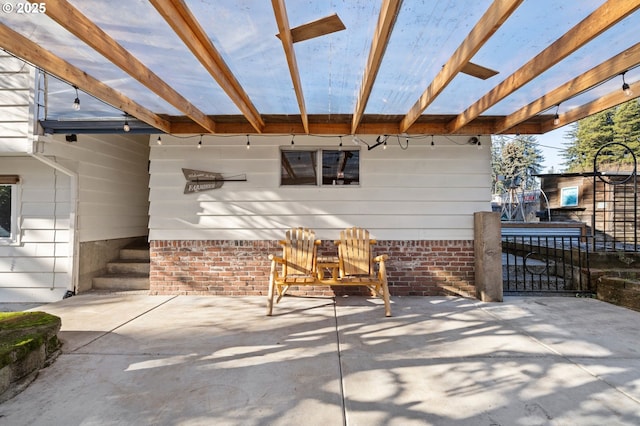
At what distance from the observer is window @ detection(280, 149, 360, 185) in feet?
15.3

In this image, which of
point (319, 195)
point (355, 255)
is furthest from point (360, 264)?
point (319, 195)

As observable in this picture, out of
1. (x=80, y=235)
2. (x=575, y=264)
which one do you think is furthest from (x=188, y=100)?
(x=575, y=264)

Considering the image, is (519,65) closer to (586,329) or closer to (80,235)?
(586,329)

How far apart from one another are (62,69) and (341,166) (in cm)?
325

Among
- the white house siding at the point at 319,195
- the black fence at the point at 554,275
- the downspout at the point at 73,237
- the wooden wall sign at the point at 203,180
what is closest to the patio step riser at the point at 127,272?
the downspout at the point at 73,237

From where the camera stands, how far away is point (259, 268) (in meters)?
4.58

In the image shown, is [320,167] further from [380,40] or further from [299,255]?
[380,40]

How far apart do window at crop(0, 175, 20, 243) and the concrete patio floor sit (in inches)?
64.2

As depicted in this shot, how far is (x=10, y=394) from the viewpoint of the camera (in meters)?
2.05

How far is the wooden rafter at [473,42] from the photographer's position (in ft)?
6.25

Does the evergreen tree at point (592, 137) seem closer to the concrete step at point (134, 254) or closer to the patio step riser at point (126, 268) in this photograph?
the concrete step at point (134, 254)

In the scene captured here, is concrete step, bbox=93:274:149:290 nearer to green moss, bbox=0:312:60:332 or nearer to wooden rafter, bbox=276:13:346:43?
green moss, bbox=0:312:60:332

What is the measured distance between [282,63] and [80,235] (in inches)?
156

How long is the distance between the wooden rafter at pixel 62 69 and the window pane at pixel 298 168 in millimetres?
1868
